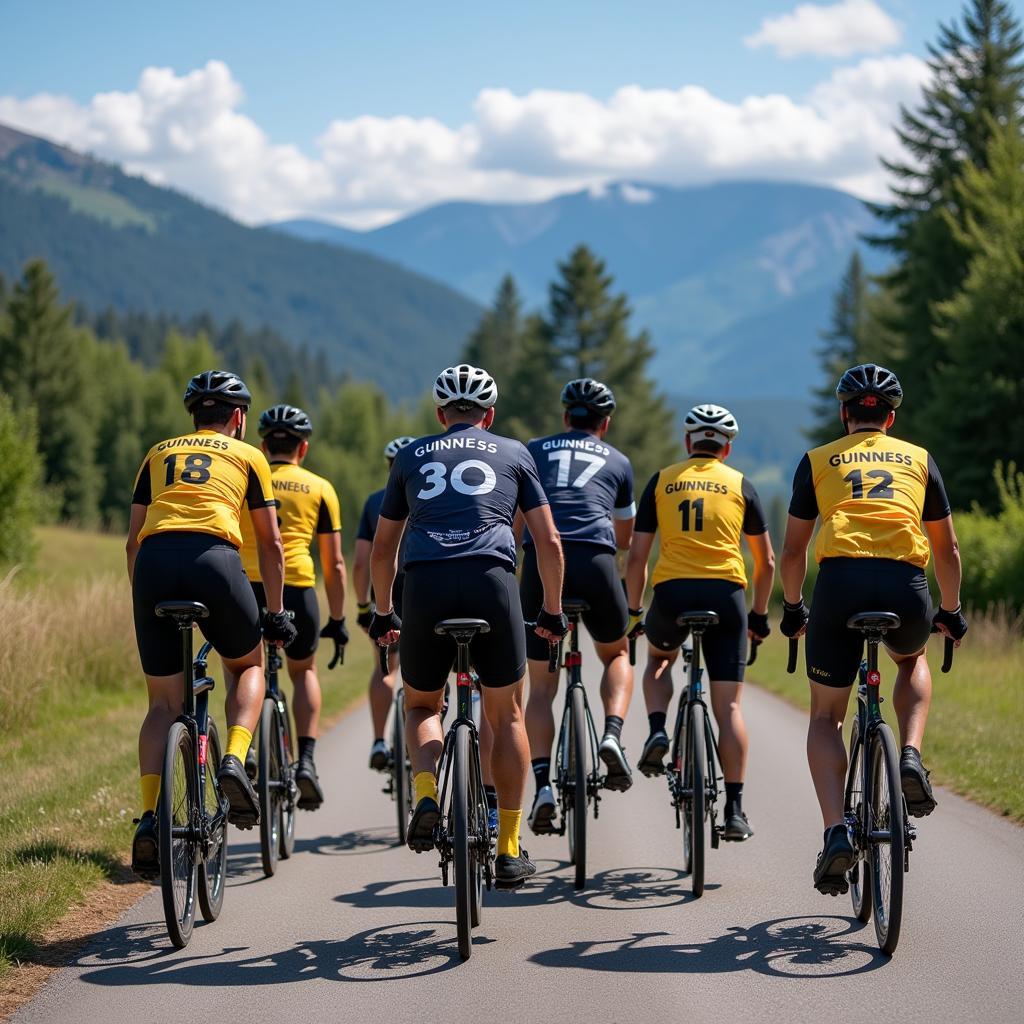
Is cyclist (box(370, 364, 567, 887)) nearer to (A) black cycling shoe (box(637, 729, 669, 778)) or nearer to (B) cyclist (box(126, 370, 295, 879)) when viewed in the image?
(B) cyclist (box(126, 370, 295, 879))

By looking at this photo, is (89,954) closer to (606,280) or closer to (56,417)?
(606,280)

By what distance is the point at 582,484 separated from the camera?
820 cm

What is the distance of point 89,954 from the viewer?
5914 millimetres

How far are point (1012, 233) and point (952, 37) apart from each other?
1358 centimetres

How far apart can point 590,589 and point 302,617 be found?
1.88 m

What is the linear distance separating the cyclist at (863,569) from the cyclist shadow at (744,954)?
286 millimetres

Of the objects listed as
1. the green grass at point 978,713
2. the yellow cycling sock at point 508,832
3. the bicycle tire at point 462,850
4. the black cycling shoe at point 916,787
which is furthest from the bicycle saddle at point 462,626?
the green grass at point 978,713

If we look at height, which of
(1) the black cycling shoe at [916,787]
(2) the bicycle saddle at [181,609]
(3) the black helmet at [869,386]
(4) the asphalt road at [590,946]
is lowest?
(4) the asphalt road at [590,946]

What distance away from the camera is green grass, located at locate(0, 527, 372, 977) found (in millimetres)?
6879

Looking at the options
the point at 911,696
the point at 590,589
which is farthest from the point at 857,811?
the point at 590,589

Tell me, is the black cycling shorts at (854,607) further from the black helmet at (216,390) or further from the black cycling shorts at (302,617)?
the black cycling shorts at (302,617)

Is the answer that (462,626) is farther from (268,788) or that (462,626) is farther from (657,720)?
(657,720)

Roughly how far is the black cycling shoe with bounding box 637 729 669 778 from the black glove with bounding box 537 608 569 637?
1.59 m

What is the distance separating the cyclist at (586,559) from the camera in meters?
8.05
